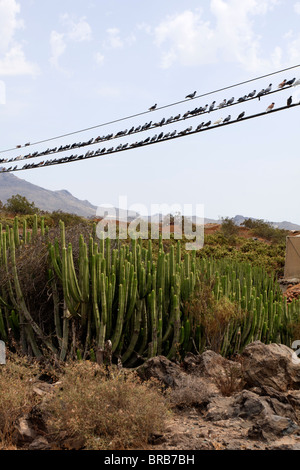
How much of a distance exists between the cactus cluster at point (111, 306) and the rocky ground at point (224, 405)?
694 millimetres

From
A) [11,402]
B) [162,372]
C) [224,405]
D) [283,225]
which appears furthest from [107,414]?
[283,225]

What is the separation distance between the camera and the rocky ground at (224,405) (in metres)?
4.73

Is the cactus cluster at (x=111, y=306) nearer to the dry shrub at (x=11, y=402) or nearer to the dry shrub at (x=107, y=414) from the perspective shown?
the dry shrub at (x=11, y=402)

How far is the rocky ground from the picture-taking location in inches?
186

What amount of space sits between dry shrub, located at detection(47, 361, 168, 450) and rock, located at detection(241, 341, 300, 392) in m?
1.68

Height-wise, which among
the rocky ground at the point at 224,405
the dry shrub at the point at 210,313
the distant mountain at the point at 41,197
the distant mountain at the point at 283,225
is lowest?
the rocky ground at the point at 224,405

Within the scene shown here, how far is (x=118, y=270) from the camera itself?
744 cm

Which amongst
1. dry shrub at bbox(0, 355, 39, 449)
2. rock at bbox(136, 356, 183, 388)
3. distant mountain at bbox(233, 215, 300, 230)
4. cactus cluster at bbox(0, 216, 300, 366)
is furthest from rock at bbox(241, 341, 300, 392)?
distant mountain at bbox(233, 215, 300, 230)

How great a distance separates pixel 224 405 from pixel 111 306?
2.25 m

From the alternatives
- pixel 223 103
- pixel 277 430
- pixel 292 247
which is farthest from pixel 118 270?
pixel 292 247

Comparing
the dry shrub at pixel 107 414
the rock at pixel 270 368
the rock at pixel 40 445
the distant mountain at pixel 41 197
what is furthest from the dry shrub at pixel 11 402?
the distant mountain at pixel 41 197

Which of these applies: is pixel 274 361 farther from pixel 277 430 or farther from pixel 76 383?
pixel 76 383

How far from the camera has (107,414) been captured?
467 centimetres

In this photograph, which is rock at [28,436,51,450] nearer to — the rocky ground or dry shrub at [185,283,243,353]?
the rocky ground
